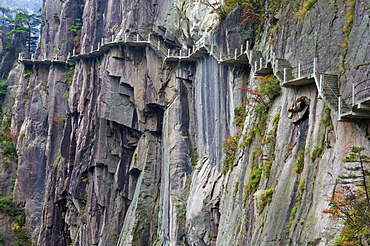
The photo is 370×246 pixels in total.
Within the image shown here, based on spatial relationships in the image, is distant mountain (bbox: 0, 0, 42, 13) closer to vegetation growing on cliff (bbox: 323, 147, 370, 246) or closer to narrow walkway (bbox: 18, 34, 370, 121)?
narrow walkway (bbox: 18, 34, 370, 121)

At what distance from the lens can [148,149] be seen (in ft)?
101

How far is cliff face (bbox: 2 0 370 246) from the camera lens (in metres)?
12.6

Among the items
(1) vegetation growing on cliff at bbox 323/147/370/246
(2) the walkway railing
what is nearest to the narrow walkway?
(2) the walkway railing

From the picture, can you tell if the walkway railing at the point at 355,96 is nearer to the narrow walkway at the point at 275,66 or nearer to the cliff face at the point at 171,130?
the narrow walkway at the point at 275,66

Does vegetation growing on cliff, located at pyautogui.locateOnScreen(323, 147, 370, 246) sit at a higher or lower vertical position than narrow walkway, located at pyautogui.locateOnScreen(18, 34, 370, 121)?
lower

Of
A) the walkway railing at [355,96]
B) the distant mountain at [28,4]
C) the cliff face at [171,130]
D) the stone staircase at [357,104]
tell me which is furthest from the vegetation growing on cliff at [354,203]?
the distant mountain at [28,4]

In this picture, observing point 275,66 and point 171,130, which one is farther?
point 171,130

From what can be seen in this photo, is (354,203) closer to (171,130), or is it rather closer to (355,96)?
(355,96)

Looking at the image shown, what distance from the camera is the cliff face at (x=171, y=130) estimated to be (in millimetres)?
12625

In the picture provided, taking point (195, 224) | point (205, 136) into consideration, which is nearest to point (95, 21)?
point (205, 136)

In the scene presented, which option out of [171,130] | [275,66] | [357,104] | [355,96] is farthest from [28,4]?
[357,104]

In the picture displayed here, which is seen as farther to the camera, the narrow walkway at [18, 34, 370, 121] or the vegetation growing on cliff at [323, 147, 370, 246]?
the narrow walkway at [18, 34, 370, 121]

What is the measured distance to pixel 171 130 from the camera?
28.5 metres

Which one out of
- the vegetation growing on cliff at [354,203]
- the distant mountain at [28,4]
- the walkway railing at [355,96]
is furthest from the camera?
the distant mountain at [28,4]
